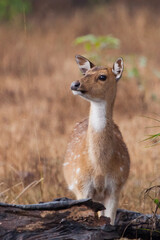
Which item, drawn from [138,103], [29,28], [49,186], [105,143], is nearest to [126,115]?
[138,103]

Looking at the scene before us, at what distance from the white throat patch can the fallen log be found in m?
1.17

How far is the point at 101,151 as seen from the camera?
15.2ft

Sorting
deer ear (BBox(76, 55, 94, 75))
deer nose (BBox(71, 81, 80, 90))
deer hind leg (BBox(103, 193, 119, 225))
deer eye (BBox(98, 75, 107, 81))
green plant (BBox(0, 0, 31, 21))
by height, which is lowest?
deer hind leg (BBox(103, 193, 119, 225))

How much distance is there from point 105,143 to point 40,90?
6.80 metres

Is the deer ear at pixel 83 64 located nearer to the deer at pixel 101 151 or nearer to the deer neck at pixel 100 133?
the deer at pixel 101 151

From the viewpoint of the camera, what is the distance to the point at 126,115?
9.38 meters

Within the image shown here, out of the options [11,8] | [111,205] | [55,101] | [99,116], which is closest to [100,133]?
[99,116]

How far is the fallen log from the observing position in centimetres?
336

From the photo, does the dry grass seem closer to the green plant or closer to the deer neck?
the deer neck

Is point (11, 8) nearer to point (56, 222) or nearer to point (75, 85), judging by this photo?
point (75, 85)

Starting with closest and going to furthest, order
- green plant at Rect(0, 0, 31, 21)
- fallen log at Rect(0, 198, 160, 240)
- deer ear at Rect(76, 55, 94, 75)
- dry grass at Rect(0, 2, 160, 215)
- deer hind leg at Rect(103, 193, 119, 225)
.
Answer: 1. fallen log at Rect(0, 198, 160, 240)
2. deer hind leg at Rect(103, 193, 119, 225)
3. deer ear at Rect(76, 55, 94, 75)
4. dry grass at Rect(0, 2, 160, 215)
5. green plant at Rect(0, 0, 31, 21)

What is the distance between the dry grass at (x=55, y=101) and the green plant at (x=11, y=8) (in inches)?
20.0

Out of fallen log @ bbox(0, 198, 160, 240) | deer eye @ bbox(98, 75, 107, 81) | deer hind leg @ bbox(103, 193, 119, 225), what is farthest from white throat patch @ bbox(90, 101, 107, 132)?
fallen log @ bbox(0, 198, 160, 240)

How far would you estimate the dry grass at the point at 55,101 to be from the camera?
6.11 meters
